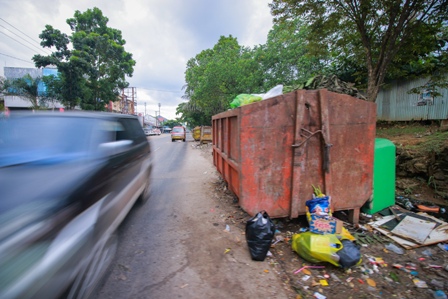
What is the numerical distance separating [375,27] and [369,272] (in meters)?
7.83

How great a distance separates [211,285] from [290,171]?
1822mm

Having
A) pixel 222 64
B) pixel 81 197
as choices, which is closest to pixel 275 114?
pixel 81 197

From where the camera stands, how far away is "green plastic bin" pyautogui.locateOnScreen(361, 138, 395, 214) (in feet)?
12.7

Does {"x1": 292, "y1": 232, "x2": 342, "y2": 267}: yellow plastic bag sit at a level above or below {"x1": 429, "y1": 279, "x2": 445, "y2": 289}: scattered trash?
above

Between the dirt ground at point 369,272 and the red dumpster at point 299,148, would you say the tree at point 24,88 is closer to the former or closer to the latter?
the red dumpster at point 299,148

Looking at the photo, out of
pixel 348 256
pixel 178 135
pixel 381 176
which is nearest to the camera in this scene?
pixel 348 256

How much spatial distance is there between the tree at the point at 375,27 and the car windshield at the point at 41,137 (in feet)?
24.8

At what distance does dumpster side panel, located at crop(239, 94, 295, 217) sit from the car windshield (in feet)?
6.40

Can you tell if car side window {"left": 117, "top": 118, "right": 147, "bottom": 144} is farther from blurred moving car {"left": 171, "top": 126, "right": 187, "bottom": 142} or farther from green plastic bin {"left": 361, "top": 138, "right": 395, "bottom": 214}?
blurred moving car {"left": 171, "top": 126, "right": 187, "bottom": 142}

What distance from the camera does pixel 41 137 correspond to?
2412 mm

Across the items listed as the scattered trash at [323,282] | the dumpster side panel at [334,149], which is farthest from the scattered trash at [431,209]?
the scattered trash at [323,282]

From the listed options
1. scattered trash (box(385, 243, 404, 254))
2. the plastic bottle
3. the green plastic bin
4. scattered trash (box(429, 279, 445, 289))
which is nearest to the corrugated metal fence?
the green plastic bin

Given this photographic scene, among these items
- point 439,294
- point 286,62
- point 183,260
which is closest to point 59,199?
point 183,260

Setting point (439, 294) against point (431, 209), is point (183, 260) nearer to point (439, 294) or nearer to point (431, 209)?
point (439, 294)
